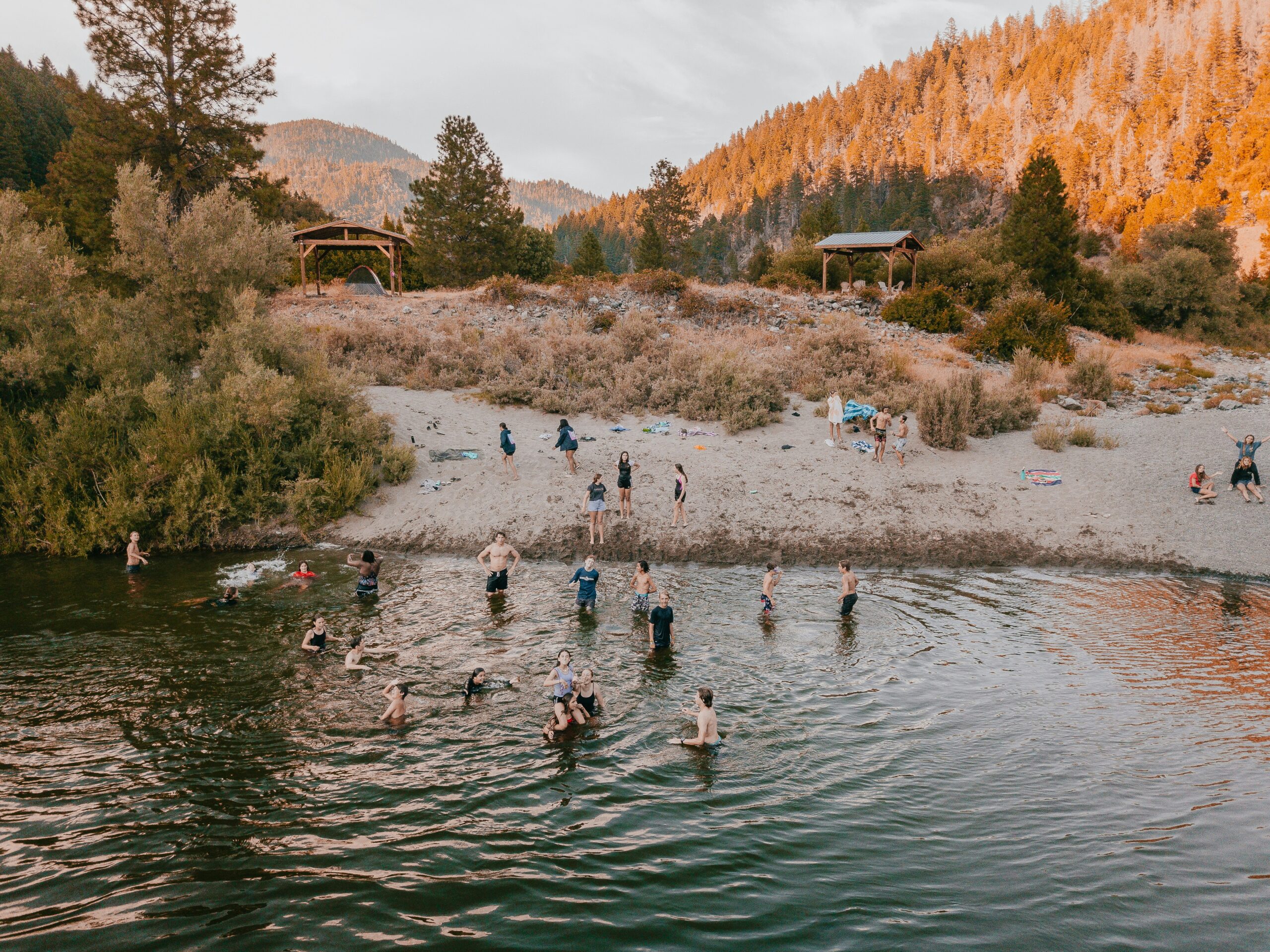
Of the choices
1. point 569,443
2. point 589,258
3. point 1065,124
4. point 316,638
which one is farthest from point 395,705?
point 1065,124

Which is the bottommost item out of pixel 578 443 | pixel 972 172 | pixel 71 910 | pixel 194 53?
pixel 71 910

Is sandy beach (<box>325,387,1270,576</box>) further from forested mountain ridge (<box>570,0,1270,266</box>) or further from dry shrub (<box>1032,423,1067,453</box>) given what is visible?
forested mountain ridge (<box>570,0,1270,266</box>)

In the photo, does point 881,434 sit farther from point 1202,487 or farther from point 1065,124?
point 1065,124

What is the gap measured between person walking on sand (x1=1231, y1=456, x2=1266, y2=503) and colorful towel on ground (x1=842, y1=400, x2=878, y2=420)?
9007 millimetres

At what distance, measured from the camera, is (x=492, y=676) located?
9.92 meters

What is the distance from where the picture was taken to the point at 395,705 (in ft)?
28.1

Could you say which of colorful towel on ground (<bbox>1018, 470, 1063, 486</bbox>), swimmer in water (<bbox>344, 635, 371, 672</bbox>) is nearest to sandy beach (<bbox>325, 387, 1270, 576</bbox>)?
colorful towel on ground (<bbox>1018, 470, 1063, 486</bbox>)

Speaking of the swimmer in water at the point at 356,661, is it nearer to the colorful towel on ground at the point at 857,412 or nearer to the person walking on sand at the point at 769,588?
the person walking on sand at the point at 769,588

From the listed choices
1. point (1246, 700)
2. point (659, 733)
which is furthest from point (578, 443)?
point (1246, 700)

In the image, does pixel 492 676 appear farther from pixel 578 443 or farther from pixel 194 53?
pixel 194 53

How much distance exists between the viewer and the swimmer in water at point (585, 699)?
340 inches

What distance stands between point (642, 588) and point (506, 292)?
1007 inches

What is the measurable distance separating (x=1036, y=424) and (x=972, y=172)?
4424 inches

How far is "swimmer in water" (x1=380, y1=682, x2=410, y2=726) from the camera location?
856cm
